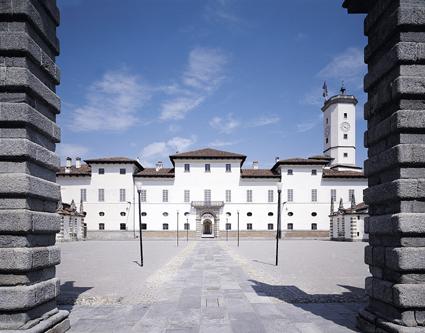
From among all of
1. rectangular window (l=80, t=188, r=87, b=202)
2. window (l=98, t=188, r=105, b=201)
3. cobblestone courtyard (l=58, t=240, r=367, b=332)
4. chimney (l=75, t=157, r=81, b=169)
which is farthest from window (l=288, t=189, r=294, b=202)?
cobblestone courtyard (l=58, t=240, r=367, b=332)

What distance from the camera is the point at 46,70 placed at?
5.83m

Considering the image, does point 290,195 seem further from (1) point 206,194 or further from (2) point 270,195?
(1) point 206,194

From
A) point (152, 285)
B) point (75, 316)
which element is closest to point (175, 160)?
point (152, 285)

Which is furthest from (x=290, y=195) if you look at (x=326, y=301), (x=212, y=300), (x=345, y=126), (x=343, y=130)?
(x=212, y=300)

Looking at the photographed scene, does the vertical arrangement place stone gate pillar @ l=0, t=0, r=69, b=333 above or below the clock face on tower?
below

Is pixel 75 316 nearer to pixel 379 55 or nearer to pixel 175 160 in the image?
pixel 379 55

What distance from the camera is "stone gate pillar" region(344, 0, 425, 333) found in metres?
4.98

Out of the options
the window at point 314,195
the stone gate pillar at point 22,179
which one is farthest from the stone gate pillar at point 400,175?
the window at point 314,195

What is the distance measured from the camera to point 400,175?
5.12 m

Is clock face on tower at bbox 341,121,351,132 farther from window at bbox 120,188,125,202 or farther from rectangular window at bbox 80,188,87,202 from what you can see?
rectangular window at bbox 80,188,87,202

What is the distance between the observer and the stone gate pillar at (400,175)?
4977 mm

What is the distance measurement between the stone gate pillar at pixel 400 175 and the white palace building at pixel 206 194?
157ft

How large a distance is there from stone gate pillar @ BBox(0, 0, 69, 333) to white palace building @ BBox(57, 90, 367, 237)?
1885 inches

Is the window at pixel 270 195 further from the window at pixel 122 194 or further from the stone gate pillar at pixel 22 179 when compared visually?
the stone gate pillar at pixel 22 179
